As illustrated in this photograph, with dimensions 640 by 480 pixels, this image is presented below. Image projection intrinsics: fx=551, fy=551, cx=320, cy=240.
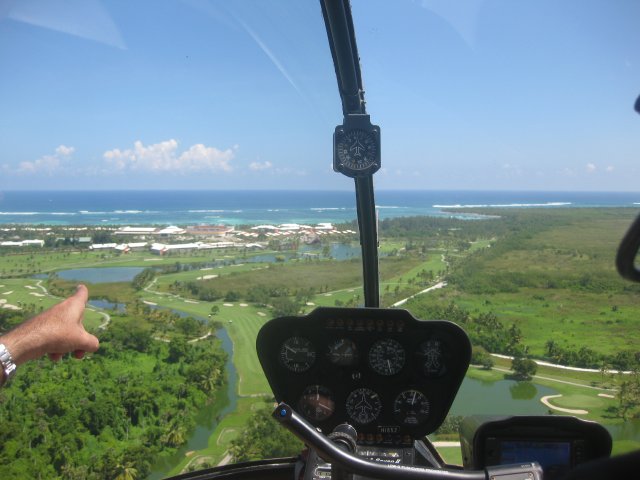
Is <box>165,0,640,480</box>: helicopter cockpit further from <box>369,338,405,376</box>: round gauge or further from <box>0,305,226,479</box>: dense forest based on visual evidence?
<box>0,305,226,479</box>: dense forest

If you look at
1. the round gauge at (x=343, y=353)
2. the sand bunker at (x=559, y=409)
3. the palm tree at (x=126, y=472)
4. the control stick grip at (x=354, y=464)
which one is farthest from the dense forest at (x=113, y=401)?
the control stick grip at (x=354, y=464)

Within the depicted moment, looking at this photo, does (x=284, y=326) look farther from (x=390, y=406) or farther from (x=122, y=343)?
(x=122, y=343)

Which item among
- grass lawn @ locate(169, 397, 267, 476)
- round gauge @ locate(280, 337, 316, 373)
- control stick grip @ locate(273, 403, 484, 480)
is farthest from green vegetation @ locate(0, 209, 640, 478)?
control stick grip @ locate(273, 403, 484, 480)

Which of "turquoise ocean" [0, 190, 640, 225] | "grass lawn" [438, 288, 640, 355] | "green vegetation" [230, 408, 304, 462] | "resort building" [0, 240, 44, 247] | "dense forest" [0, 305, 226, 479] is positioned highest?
"turquoise ocean" [0, 190, 640, 225]

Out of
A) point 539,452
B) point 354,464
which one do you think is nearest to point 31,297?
point 354,464

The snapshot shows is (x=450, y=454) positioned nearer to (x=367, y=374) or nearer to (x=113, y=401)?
(x=367, y=374)

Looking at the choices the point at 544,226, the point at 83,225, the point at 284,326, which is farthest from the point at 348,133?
the point at 83,225
